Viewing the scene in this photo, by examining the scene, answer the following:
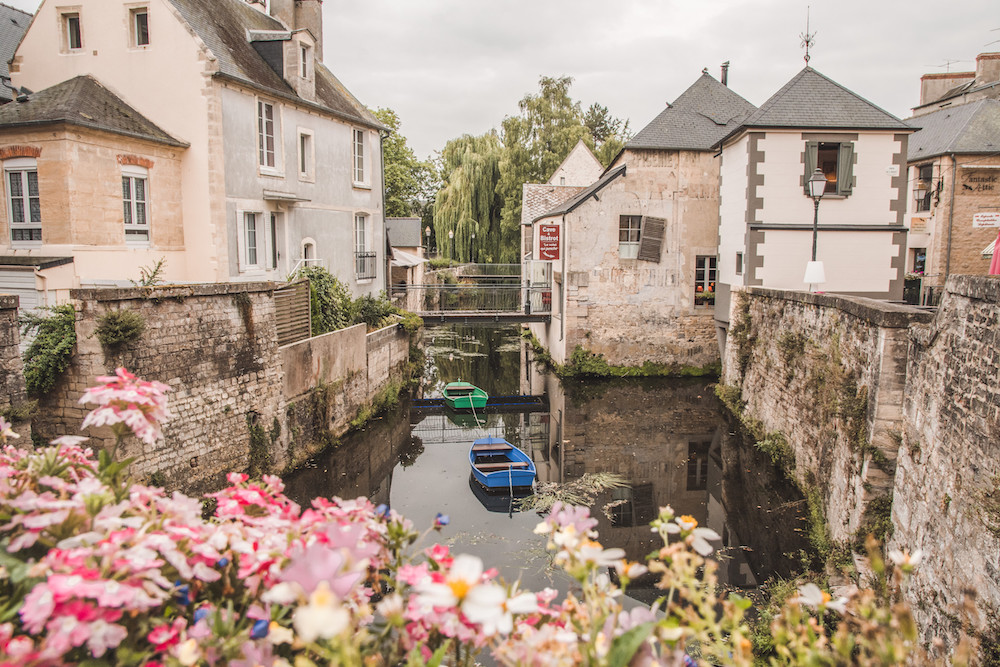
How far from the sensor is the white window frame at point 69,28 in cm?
1356

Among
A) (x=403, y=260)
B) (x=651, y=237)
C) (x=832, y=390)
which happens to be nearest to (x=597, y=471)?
(x=832, y=390)

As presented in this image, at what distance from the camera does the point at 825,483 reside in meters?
9.48

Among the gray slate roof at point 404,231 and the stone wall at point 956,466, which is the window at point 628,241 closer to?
the stone wall at point 956,466

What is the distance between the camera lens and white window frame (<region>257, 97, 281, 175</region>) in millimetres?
14703

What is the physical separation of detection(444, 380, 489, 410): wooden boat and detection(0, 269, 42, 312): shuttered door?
9388 millimetres

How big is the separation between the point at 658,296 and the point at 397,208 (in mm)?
22782

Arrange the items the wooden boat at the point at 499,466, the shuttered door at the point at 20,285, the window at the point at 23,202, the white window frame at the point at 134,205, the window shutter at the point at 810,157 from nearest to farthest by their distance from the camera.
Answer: the shuttered door at the point at 20,285
the wooden boat at the point at 499,466
the window at the point at 23,202
the white window frame at the point at 134,205
the window shutter at the point at 810,157

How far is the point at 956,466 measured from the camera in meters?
5.71

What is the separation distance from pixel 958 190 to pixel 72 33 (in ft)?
81.0

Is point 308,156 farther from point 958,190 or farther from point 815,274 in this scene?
point 958,190

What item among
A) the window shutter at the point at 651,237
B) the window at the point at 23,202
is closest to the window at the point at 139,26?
the window at the point at 23,202

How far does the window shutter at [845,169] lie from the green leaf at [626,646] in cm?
Result: 1591

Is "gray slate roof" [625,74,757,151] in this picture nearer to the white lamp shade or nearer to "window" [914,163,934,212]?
"window" [914,163,934,212]

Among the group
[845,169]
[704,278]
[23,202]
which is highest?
[845,169]
